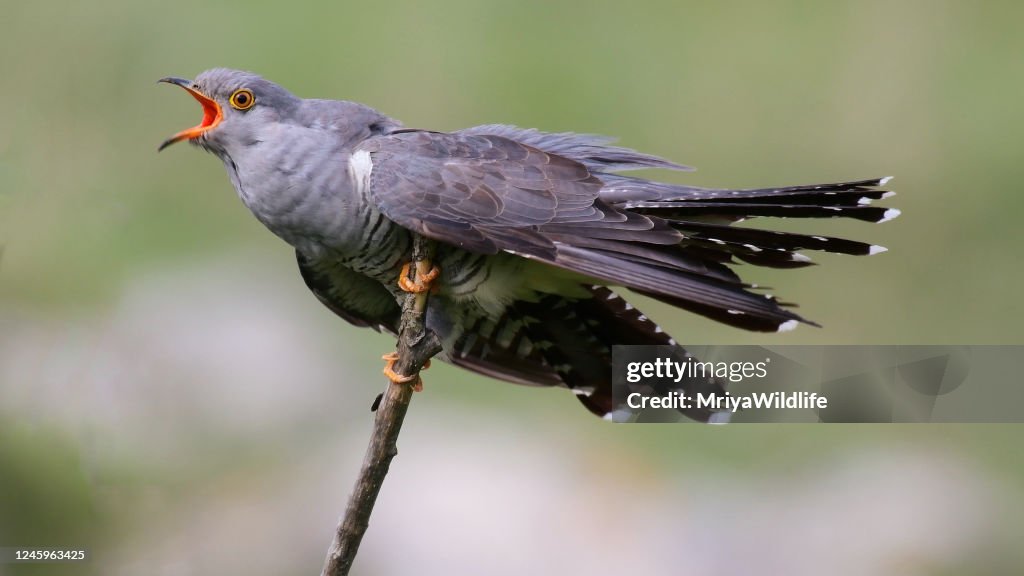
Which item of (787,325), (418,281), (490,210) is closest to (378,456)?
(418,281)

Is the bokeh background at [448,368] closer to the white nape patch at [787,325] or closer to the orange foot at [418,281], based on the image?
the orange foot at [418,281]

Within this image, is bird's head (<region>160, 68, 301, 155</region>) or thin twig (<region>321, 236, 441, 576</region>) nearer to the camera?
thin twig (<region>321, 236, 441, 576</region>)

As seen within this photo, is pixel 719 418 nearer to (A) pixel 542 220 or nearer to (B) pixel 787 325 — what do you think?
(B) pixel 787 325

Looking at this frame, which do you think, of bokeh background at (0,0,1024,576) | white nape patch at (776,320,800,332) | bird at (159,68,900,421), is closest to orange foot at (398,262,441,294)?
bird at (159,68,900,421)

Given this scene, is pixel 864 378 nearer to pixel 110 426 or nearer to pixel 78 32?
pixel 110 426

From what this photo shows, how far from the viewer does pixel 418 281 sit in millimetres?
2943

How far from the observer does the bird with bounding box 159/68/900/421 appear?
109 inches

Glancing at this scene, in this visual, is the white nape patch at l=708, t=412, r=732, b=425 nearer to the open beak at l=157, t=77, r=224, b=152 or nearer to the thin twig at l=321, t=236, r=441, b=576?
the thin twig at l=321, t=236, r=441, b=576

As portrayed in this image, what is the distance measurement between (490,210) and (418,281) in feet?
0.84

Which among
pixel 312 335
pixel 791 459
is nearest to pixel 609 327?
pixel 791 459

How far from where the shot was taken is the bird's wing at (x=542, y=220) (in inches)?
107

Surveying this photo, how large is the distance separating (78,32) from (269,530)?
3856 mm

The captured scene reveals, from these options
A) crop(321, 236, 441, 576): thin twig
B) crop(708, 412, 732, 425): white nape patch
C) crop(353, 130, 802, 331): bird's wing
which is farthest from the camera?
crop(708, 412, 732, 425): white nape patch

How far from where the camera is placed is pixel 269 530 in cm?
485
